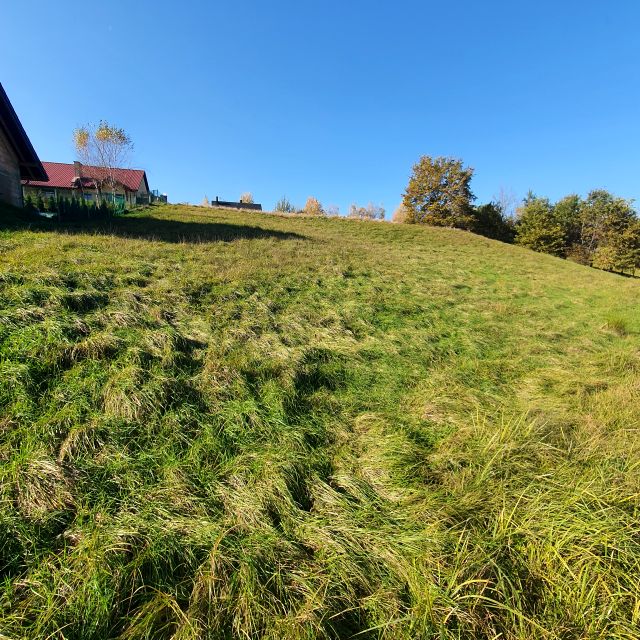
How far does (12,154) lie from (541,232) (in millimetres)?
40136

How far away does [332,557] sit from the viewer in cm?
208

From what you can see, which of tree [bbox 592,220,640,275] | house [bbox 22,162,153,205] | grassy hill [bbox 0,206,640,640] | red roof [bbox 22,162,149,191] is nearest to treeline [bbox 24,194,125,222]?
grassy hill [bbox 0,206,640,640]

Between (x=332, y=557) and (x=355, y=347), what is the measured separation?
3.55 metres

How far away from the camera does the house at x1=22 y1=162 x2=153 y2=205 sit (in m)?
34.5

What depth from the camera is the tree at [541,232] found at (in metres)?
31.6

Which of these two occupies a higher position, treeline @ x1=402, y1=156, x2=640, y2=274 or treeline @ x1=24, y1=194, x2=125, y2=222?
treeline @ x1=402, y1=156, x2=640, y2=274

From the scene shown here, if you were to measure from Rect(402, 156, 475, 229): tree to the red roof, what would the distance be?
117ft

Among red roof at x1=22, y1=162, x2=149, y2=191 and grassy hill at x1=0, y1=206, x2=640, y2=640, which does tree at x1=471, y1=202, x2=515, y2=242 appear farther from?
red roof at x1=22, y1=162, x2=149, y2=191

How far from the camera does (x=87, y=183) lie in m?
36.2

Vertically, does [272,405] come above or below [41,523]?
above

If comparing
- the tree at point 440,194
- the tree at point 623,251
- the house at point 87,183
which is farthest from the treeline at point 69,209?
the tree at point 623,251

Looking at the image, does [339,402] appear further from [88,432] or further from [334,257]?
[334,257]

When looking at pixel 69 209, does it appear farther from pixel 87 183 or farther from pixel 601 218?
pixel 601 218

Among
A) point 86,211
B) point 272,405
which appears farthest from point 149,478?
point 86,211
